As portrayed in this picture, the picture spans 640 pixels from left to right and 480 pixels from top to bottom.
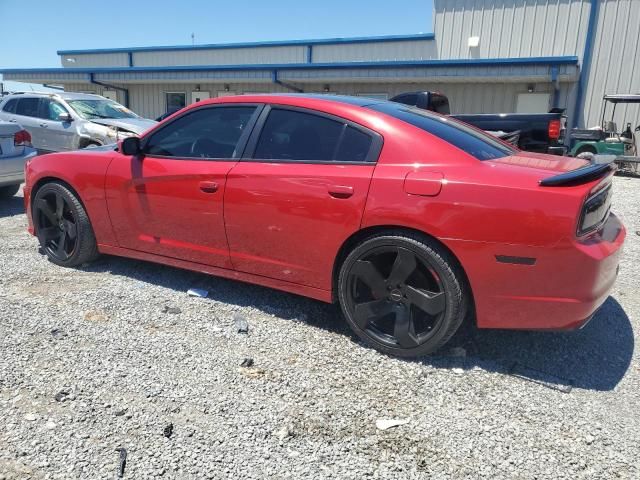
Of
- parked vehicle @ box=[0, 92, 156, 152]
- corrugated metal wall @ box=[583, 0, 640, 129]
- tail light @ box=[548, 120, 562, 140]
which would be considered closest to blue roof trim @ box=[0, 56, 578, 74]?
corrugated metal wall @ box=[583, 0, 640, 129]

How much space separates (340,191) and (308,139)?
20.0 inches

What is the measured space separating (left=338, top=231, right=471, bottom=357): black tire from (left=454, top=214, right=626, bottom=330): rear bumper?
13 centimetres

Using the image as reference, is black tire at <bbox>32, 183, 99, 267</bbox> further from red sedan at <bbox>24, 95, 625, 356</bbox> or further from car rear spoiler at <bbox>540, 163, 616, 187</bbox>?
car rear spoiler at <bbox>540, 163, 616, 187</bbox>

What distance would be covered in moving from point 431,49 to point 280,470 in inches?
740

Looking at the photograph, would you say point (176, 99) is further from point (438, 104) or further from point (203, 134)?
point (203, 134)

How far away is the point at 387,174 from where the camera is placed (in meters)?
3.02

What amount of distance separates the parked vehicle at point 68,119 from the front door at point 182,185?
5956 millimetres

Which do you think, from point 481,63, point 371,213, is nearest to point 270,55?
point 481,63

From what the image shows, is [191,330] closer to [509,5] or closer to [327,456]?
[327,456]

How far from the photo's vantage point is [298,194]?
10.6ft

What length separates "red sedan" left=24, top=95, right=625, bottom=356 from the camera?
2.71 meters

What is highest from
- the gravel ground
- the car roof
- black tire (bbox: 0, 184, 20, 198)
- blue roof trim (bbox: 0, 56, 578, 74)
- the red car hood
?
blue roof trim (bbox: 0, 56, 578, 74)

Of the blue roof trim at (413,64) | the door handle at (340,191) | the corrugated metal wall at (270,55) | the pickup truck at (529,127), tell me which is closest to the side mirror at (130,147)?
the door handle at (340,191)

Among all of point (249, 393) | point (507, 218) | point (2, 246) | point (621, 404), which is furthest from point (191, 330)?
point (2, 246)
